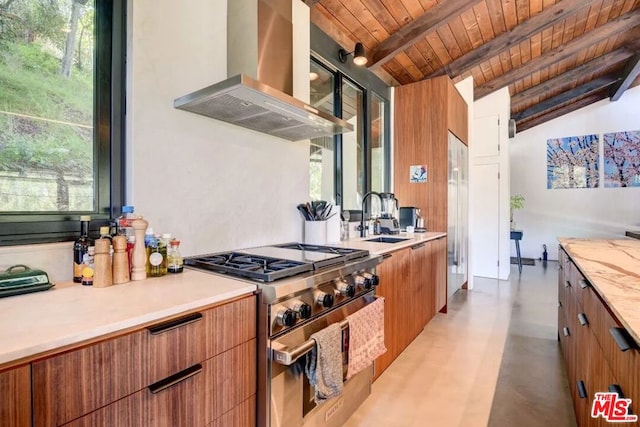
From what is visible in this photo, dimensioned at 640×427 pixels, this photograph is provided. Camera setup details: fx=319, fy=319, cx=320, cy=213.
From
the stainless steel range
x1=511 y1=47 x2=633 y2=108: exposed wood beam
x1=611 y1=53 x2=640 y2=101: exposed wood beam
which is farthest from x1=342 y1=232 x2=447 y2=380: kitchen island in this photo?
x1=611 y1=53 x2=640 y2=101: exposed wood beam

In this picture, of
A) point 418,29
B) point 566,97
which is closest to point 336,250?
point 418,29

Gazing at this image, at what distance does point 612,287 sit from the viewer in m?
1.19

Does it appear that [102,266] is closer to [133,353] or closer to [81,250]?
[81,250]

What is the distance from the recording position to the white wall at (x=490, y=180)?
505 centimetres

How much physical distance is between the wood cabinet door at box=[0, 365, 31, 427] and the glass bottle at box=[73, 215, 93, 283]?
602 millimetres

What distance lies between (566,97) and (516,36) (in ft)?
11.4

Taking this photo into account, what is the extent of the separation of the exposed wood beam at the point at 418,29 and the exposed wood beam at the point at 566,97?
4.62m

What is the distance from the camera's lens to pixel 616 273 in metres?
1.41

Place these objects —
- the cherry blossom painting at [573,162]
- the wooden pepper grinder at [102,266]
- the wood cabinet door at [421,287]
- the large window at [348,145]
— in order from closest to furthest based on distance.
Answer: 1. the wooden pepper grinder at [102,266]
2. the wood cabinet door at [421,287]
3. the large window at [348,145]
4. the cherry blossom painting at [573,162]

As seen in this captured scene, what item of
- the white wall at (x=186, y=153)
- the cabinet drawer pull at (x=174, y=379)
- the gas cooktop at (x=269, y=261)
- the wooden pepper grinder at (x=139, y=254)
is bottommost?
the cabinet drawer pull at (x=174, y=379)

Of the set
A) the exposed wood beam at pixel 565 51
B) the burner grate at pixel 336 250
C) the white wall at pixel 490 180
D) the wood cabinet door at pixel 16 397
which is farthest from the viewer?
the white wall at pixel 490 180

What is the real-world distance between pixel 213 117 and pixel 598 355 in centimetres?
203

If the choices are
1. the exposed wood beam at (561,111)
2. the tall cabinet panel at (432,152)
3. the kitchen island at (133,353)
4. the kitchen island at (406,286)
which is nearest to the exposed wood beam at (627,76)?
the exposed wood beam at (561,111)

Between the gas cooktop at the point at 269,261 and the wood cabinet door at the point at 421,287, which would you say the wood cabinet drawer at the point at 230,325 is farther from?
the wood cabinet door at the point at 421,287
